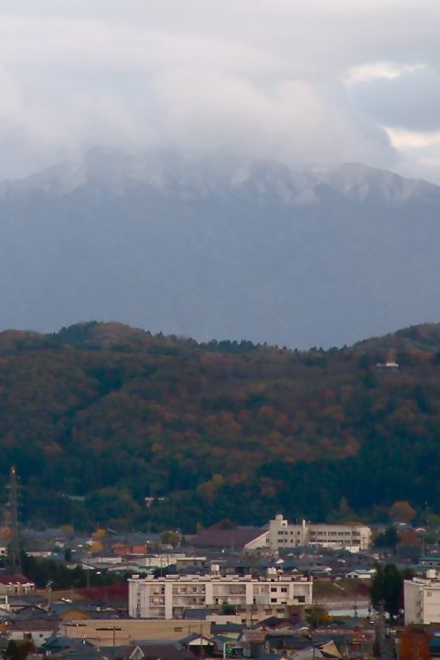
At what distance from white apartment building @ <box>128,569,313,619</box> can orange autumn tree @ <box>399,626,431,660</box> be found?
11192 millimetres

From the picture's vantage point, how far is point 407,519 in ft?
310

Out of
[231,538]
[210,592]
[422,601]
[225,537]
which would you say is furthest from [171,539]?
[422,601]

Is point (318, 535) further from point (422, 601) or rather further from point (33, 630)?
point (33, 630)

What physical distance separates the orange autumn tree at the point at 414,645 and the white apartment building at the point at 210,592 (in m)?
11.2

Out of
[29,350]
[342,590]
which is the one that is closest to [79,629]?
[342,590]

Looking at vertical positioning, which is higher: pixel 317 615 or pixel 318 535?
pixel 318 535

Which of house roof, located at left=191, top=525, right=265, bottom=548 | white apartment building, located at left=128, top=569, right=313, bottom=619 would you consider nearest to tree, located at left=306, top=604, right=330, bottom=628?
white apartment building, located at left=128, top=569, right=313, bottom=619

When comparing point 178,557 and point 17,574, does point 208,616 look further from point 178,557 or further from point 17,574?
point 178,557

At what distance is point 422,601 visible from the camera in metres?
51.5

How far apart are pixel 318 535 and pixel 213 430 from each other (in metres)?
28.0

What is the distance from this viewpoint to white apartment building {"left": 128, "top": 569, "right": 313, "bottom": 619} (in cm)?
5712

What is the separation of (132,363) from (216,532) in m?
39.8

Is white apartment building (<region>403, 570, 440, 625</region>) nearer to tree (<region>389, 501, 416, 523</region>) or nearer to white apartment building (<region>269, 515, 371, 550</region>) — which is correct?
white apartment building (<region>269, 515, 371, 550</region>)

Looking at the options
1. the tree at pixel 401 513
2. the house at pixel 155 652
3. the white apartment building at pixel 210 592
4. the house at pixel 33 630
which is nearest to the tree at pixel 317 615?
the white apartment building at pixel 210 592
